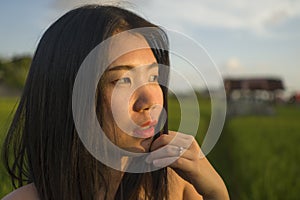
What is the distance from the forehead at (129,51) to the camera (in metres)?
1.16

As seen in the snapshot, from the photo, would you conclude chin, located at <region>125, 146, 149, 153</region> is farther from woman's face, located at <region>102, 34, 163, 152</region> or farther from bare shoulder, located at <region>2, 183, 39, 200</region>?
bare shoulder, located at <region>2, 183, 39, 200</region>

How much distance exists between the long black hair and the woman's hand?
112 mm

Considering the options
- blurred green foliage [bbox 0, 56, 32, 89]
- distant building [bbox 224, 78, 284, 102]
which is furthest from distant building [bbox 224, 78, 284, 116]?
blurred green foliage [bbox 0, 56, 32, 89]

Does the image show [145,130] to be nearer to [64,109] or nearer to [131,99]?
[131,99]

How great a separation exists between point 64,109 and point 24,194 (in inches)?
8.1

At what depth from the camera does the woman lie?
1147mm

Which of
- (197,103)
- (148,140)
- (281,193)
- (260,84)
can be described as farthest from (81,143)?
(260,84)

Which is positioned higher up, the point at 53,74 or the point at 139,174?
the point at 53,74

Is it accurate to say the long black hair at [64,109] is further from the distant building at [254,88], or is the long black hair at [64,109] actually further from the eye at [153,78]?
the distant building at [254,88]

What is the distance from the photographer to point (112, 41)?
1.19 m

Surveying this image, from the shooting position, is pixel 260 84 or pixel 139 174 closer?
pixel 139 174

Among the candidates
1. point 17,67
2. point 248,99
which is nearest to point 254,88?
point 248,99

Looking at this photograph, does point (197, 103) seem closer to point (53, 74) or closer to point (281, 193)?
point (53, 74)

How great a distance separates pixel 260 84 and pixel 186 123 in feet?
91.0
